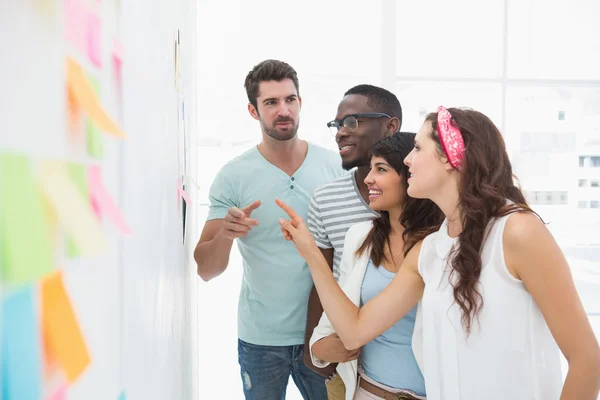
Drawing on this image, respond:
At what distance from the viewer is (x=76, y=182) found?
0.29 meters

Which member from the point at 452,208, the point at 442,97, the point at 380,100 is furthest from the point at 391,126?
the point at 442,97

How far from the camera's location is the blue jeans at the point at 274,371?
1789mm

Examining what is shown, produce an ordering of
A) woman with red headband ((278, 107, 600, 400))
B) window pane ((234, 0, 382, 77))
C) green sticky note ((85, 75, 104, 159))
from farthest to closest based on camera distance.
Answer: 1. window pane ((234, 0, 382, 77))
2. woman with red headband ((278, 107, 600, 400))
3. green sticky note ((85, 75, 104, 159))

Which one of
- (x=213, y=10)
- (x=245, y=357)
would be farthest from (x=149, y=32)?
(x=213, y=10)

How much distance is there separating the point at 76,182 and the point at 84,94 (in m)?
0.06

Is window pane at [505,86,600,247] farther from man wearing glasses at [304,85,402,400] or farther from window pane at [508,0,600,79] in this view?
man wearing glasses at [304,85,402,400]

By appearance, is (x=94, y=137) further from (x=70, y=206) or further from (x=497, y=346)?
(x=497, y=346)

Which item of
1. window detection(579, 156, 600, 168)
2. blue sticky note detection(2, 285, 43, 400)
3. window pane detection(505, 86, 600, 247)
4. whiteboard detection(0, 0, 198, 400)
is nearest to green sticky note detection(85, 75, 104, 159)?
whiteboard detection(0, 0, 198, 400)

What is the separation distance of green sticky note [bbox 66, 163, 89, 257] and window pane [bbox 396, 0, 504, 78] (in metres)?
4.43

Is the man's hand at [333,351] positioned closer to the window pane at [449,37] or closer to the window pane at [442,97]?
the window pane at [442,97]

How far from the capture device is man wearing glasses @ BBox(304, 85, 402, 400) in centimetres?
160

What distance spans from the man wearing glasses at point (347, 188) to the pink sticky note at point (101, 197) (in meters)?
1.25

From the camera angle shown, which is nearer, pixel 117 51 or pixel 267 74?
pixel 117 51

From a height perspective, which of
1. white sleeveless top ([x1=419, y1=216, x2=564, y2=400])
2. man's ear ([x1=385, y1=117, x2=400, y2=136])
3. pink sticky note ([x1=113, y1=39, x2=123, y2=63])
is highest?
man's ear ([x1=385, y1=117, x2=400, y2=136])
